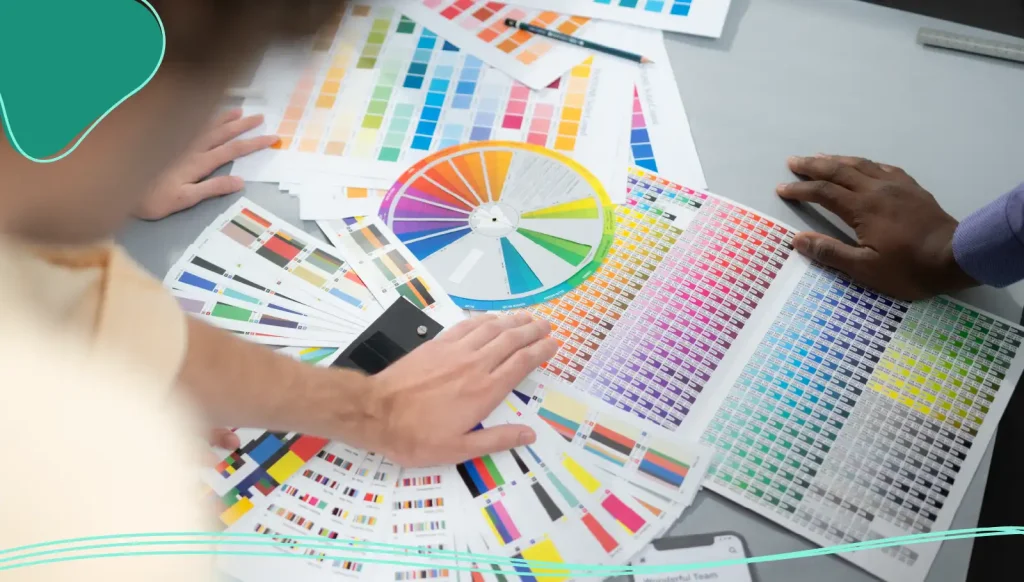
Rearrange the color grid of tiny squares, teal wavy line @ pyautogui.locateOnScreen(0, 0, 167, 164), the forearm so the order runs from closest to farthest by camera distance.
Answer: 1. teal wavy line @ pyautogui.locateOnScreen(0, 0, 167, 164)
2. the forearm
3. the color grid of tiny squares

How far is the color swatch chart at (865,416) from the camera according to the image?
2.80ft

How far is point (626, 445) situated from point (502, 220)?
14.7 inches

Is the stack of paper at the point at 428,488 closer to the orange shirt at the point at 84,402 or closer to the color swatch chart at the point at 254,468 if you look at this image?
the color swatch chart at the point at 254,468

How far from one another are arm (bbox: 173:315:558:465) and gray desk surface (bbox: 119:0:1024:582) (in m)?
0.29

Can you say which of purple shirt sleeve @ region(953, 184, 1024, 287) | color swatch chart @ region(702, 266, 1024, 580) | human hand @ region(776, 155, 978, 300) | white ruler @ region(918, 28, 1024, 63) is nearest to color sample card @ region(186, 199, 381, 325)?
color swatch chart @ region(702, 266, 1024, 580)

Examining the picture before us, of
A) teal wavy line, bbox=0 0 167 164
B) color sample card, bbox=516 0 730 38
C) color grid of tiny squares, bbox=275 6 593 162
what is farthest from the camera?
color sample card, bbox=516 0 730 38

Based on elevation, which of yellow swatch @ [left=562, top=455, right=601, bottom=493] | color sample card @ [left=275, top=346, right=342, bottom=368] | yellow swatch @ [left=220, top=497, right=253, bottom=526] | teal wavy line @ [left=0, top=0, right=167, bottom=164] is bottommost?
yellow swatch @ [left=220, top=497, right=253, bottom=526]

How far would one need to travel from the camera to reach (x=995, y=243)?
0.97 meters

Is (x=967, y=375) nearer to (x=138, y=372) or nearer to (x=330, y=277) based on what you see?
(x=330, y=277)

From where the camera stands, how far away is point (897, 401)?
93cm

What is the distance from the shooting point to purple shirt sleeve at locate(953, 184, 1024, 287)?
0.97 metres

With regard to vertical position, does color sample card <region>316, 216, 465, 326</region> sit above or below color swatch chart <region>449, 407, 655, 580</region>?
above

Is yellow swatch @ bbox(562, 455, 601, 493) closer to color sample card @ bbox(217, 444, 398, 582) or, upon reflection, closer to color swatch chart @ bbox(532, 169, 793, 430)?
color swatch chart @ bbox(532, 169, 793, 430)

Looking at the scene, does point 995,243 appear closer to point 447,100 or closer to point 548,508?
point 548,508
